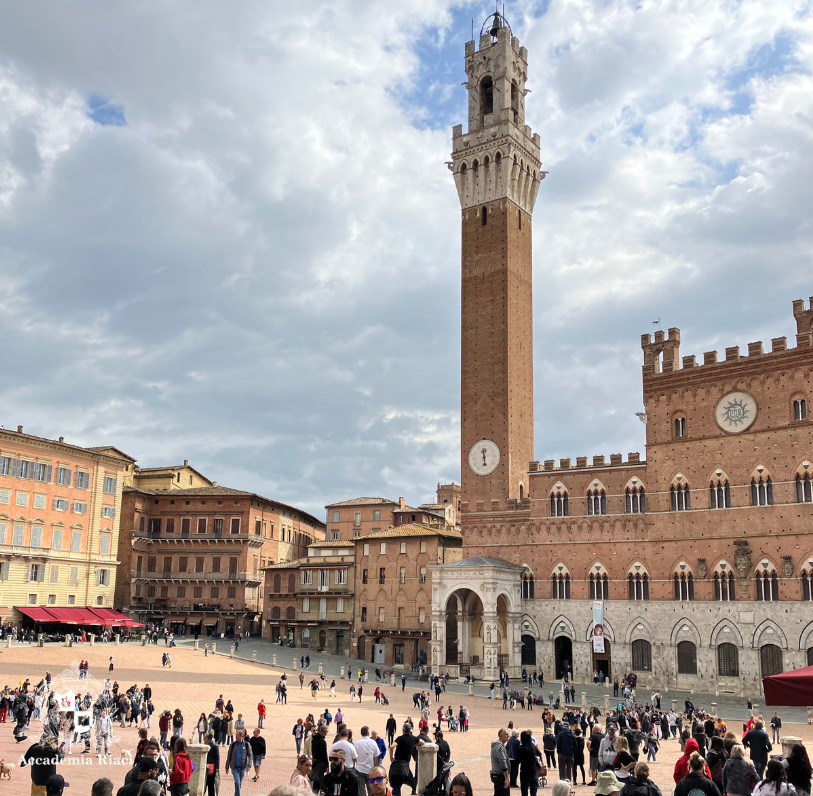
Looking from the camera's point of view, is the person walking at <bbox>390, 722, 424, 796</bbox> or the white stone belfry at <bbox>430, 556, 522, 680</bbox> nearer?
the person walking at <bbox>390, 722, 424, 796</bbox>

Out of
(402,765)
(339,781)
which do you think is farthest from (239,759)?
(339,781)

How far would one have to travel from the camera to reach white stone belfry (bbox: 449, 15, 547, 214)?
205 ft

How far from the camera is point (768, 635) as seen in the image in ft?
145

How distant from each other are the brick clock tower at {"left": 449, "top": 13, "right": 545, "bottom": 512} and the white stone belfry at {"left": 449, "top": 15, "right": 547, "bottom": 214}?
8 cm

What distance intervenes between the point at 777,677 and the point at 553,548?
4071 centimetres

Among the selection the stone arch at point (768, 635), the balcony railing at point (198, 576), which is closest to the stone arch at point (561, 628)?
the stone arch at point (768, 635)

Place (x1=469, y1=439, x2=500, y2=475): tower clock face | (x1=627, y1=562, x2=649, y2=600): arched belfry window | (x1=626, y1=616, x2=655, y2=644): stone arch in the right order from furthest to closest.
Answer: (x1=469, y1=439, x2=500, y2=475): tower clock face → (x1=627, y1=562, x2=649, y2=600): arched belfry window → (x1=626, y1=616, x2=655, y2=644): stone arch

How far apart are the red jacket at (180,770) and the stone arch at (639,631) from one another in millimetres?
39583

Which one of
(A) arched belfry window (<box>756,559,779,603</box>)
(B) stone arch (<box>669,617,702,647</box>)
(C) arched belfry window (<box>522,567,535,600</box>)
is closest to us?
(A) arched belfry window (<box>756,559,779,603</box>)

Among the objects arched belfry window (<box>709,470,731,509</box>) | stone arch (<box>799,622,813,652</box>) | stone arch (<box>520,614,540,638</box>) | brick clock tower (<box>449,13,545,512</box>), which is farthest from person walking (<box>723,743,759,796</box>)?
brick clock tower (<box>449,13,545,512</box>)

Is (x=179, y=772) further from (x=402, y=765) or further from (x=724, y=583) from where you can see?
(x=724, y=583)

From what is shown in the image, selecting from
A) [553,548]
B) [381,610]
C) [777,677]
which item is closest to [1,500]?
[381,610]

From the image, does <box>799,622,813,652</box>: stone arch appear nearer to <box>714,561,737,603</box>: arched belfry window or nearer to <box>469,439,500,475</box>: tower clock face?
<box>714,561,737,603</box>: arched belfry window

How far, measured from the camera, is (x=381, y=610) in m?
61.7
